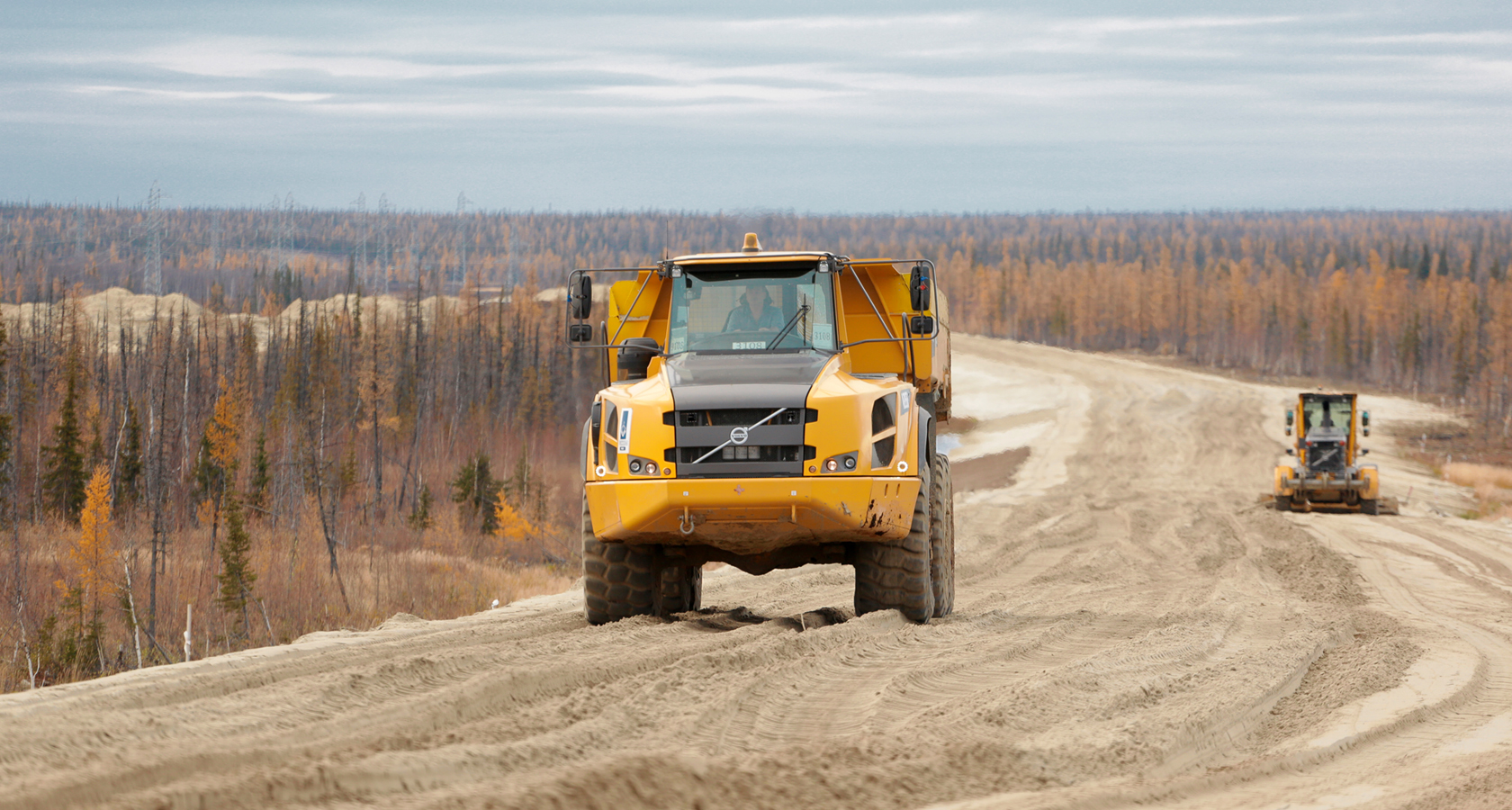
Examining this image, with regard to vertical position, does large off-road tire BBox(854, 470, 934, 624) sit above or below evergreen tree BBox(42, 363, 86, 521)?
above

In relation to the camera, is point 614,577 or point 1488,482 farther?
point 1488,482

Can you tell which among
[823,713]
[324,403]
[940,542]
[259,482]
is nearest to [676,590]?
[940,542]

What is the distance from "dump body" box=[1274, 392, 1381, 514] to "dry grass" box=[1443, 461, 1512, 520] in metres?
6.84

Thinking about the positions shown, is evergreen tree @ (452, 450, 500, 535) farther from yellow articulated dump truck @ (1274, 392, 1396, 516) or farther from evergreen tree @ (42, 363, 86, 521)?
yellow articulated dump truck @ (1274, 392, 1396, 516)

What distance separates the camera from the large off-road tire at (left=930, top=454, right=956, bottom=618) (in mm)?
11891

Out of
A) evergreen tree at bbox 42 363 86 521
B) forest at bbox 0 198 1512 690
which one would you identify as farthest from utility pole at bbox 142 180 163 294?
evergreen tree at bbox 42 363 86 521

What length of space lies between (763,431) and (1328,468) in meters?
26.3

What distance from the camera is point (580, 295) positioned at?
37.5 feet

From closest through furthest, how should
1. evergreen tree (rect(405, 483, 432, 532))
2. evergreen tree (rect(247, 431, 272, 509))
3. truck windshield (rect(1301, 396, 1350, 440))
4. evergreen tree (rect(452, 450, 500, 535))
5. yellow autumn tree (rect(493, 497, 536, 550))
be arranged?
truck windshield (rect(1301, 396, 1350, 440)) < yellow autumn tree (rect(493, 497, 536, 550)) < evergreen tree (rect(405, 483, 432, 532)) < evergreen tree (rect(452, 450, 500, 535)) < evergreen tree (rect(247, 431, 272, 509))

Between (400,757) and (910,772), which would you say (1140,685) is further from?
(400,757)

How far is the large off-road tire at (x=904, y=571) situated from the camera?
36.0 feet

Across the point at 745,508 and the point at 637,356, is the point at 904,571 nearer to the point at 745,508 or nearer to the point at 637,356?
the point at 745,508

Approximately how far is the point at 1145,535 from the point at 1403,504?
→ 57.8ft

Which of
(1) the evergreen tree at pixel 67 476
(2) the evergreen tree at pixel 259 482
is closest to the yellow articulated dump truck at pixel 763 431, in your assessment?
(2) the evergreen tree at pixel 259 482
